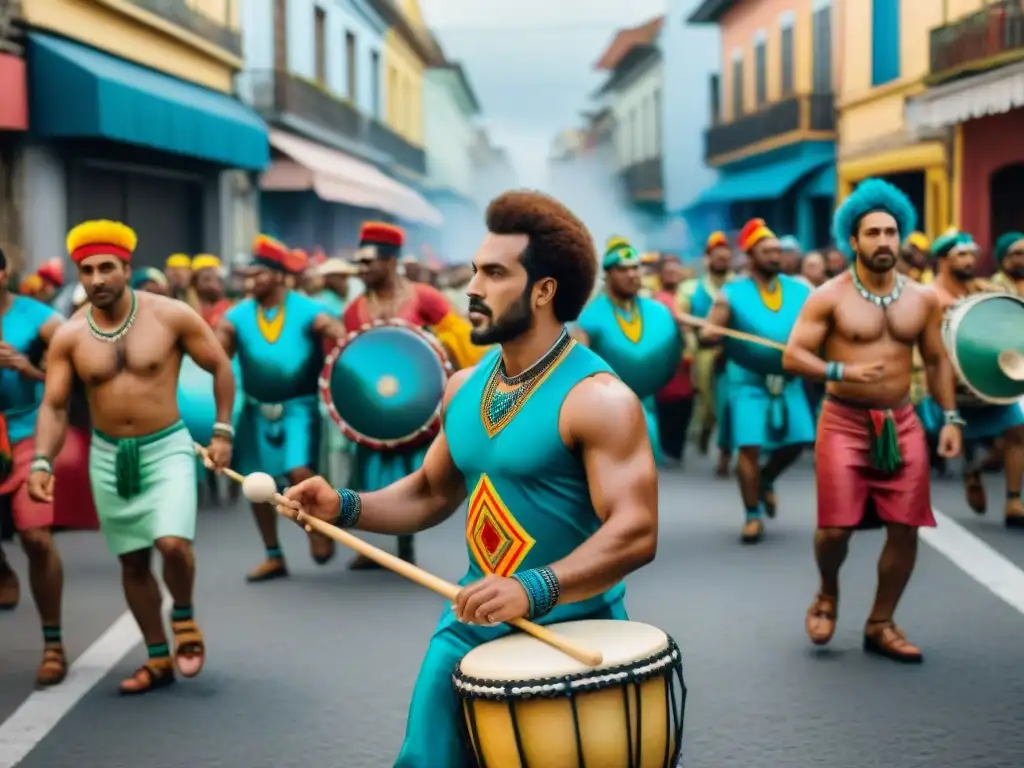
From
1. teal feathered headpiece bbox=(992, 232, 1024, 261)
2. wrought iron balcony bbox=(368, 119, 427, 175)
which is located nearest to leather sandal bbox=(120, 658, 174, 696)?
teal feathered headpiece bbox=(992, 232, 1024, 261)

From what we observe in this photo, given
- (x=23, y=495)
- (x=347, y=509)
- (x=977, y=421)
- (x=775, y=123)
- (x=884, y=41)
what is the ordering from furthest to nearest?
(x=775, y=123) < (x=884, y=41) < (x=977, y=421) < (x=23, y=495) < (x=347, y=509)

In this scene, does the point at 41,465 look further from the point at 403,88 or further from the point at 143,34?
the point at 403,88

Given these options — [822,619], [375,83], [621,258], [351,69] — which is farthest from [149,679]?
[375,83]

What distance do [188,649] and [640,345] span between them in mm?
4397

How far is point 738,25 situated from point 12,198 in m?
27.6

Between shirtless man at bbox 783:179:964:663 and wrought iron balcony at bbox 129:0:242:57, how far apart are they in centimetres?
1543

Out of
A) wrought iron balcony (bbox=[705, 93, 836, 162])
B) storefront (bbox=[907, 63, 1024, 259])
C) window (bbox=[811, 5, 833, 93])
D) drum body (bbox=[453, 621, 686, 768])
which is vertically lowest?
drum body (bbox=[453, 621, 686, 768])

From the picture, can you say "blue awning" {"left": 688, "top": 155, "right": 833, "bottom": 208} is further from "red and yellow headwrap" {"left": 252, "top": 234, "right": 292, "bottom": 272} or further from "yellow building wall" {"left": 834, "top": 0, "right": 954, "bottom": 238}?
"red and yellow headwrap" {"left": 252, "top": 234, "right": 292, "bottom": 272}

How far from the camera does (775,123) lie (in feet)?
119

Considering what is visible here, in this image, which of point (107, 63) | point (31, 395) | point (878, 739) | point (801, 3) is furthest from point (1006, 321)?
point (801, 3)

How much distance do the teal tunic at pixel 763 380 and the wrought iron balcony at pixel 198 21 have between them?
12.3 metres

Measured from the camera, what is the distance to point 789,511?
37.7ft

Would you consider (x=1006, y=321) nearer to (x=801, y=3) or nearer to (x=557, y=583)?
(x=557, y=583)

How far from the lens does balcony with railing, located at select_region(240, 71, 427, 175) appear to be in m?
29.7
